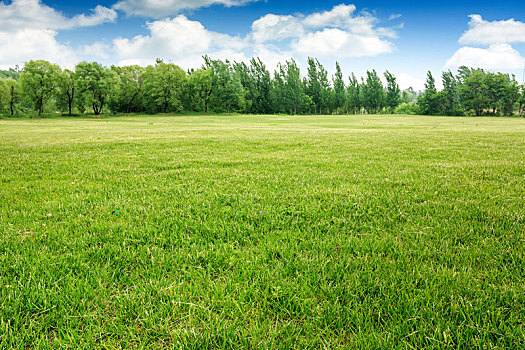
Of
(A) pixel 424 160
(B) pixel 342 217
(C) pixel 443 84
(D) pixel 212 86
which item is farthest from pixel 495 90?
(B) pixel 342 217

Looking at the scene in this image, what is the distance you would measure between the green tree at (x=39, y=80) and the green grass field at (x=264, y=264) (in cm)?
7354

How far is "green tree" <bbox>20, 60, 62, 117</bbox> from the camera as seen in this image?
5916 centimetres

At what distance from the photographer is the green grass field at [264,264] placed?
73.8 inches

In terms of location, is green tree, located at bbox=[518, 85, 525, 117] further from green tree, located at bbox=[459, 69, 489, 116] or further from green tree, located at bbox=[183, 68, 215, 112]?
green tree, located at bbox=[183, 68, 215, 112]

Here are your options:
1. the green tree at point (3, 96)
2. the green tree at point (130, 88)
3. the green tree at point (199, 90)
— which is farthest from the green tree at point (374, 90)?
the green tree at point (3, 96)

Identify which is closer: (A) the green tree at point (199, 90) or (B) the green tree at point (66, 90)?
(B) the green tree at point (66, 90)

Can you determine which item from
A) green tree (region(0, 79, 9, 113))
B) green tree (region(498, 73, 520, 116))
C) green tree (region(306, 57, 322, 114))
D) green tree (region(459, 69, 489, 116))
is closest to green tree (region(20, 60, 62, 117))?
green tree (region(0, 79, 9, 113))

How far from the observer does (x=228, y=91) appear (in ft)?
252

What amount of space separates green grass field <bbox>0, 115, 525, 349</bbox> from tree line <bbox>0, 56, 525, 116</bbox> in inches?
2869

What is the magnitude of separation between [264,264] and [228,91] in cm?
7872

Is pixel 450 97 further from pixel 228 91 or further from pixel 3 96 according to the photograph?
pixel 3 96

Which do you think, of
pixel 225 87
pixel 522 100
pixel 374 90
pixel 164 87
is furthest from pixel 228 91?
pixel 522 100

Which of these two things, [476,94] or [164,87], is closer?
[164,87]

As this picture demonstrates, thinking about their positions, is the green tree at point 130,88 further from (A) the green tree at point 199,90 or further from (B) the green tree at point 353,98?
(B) the green tree at point 353,98
